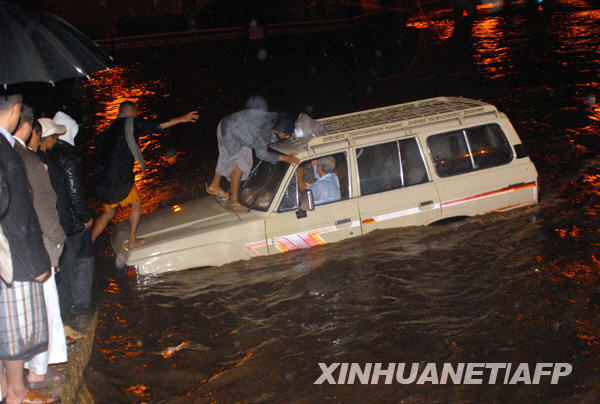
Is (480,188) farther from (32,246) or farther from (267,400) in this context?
(32,246)

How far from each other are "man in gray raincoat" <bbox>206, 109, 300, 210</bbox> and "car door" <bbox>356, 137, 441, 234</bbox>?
3.40 ft

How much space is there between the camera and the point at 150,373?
5492 mm

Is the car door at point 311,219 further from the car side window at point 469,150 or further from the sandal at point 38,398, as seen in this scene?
the sandal at point 38,398

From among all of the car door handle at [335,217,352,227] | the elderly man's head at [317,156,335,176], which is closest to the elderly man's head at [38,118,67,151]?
the elderly man's head at [317,156,335,176]

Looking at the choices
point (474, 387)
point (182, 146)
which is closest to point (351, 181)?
point (474, 387)

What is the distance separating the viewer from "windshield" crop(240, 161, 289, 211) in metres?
6.69

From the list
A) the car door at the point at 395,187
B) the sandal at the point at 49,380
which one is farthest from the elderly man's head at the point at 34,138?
the car door at the point at 395,187

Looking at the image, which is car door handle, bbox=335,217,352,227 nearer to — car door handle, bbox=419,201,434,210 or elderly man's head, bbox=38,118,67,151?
car door handle, bbox=419,201,434,210

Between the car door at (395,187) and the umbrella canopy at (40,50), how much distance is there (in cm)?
308

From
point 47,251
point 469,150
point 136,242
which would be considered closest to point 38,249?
point 47,251

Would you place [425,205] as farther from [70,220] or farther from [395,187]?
[70,220]

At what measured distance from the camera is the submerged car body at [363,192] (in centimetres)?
650

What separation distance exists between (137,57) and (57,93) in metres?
6.43

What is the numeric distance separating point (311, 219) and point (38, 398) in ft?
10.9
